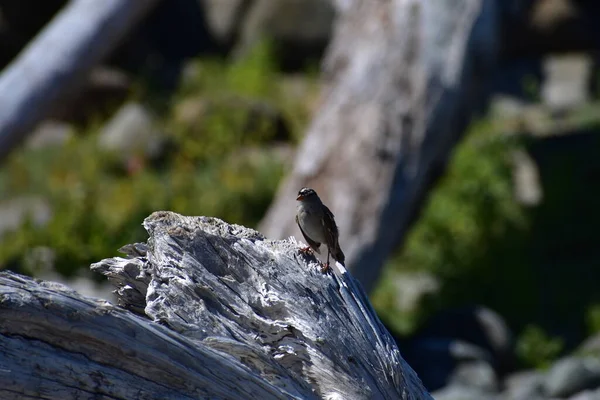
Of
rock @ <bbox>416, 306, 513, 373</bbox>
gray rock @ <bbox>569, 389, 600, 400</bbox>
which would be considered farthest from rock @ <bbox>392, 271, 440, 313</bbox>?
gray rock @ <bbox>569, 389, 600, 400</bbox>

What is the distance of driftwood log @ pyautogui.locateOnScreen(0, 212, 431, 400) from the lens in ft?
11.4

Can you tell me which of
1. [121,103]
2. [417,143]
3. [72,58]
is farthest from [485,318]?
[121,103]

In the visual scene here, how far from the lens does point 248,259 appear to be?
4086 millimetres

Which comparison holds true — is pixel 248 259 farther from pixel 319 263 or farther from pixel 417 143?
pixel 417 143

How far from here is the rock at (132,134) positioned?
14297 mm

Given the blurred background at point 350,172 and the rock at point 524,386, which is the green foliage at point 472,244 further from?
the rock at point 524,386

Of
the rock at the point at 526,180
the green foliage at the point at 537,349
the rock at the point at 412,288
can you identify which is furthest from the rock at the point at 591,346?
the rock at the point at 526,180

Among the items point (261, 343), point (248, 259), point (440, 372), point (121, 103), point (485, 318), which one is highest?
point (121, 103)

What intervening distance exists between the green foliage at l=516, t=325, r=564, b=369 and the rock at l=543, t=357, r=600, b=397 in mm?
790

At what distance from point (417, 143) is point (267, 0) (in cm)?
912

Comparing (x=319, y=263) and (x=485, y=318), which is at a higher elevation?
(x=485, y=318)

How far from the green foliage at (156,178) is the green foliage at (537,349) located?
3939mm

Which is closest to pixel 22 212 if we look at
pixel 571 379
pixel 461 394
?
pixel 461 394

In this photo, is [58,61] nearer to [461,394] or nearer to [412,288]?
[412,288]
